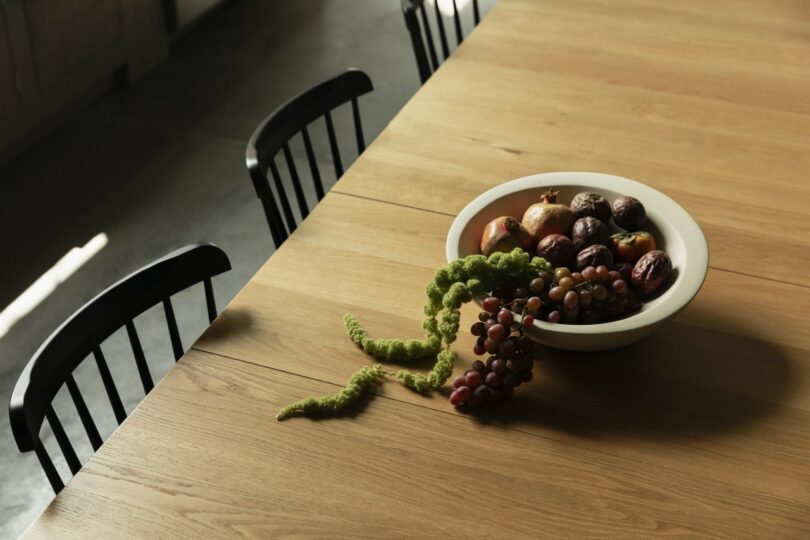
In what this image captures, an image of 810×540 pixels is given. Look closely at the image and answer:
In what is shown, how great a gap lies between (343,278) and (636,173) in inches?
25.0

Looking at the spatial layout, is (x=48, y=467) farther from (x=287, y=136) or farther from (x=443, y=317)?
(x=287, y=136)

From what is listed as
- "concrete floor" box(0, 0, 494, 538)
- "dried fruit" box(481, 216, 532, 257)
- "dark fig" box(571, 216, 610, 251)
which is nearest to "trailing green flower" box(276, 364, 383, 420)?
"dried fruit" box(481, 216, 532, 257)

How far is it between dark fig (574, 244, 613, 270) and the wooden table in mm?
141

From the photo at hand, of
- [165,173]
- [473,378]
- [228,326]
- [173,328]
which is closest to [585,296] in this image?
[473,378]

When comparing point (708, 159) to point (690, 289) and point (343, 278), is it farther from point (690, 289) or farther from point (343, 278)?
point (343, 278)

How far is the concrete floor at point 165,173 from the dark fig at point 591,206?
1415mm

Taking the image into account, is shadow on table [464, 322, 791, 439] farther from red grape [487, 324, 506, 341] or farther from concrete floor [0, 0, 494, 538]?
concrete floor [0, 0, 494, 538]

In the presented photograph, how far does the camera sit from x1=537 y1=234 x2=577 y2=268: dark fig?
133cm

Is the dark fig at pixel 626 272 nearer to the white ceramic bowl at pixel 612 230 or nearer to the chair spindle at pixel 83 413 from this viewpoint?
the white ceramic bowl at pixel 612 230

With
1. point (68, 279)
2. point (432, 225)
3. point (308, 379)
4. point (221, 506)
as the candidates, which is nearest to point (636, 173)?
point (432, 225)

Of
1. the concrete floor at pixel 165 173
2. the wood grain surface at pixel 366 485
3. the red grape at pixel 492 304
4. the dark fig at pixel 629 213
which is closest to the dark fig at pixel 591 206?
the dark fig at pixel 629 213

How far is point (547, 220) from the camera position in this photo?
1.37m

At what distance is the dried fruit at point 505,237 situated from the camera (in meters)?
1.34

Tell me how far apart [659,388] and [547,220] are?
0.29 metres
